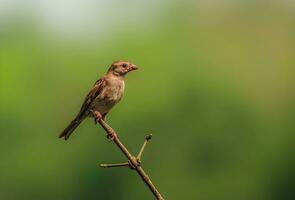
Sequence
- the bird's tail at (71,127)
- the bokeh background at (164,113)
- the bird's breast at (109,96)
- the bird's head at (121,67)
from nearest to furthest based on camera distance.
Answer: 1. the bird's head at (121,67)
2. the bird's tail at (71,127)
3. the bird's breast at (109,96)
4. the bokeh background at (164,113)

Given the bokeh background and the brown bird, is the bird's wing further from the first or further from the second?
the bokeh background

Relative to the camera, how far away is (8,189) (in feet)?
188

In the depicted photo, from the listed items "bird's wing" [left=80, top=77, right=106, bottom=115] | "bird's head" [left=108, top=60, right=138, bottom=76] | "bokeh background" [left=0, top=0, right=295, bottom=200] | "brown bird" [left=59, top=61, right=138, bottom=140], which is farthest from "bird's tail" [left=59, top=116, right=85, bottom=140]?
"bokeh background" [left=0, top=0, right=295, bottom=200]

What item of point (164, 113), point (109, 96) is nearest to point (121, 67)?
point (109, 96)

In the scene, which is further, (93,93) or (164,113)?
(164,113)

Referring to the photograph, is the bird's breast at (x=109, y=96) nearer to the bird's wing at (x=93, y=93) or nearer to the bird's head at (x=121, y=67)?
the bird's wing at (x=93, y=93)

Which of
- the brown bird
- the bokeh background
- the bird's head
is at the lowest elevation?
the bokeh background

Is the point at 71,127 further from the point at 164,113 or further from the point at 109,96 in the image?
the point at 164,113

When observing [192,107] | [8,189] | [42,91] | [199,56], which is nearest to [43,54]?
[42,91]

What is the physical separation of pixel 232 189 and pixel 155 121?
224 inches

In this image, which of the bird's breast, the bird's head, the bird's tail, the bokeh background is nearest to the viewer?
the bird's head

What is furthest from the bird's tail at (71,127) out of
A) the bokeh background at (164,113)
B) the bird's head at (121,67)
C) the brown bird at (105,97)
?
the bokeh background at (164,113)

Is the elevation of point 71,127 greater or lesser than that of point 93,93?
lesser

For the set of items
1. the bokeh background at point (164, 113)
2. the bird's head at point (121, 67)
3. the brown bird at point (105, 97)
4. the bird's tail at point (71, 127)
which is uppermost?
the bird's head at point (121, 67)
